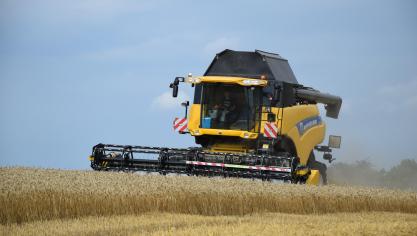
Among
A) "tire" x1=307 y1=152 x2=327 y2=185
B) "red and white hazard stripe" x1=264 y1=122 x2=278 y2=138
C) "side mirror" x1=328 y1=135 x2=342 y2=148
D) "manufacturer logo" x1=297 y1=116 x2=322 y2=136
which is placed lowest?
"tire" x1=307 y1=152 x2=327 y2=185

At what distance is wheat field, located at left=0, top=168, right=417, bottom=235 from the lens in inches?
500

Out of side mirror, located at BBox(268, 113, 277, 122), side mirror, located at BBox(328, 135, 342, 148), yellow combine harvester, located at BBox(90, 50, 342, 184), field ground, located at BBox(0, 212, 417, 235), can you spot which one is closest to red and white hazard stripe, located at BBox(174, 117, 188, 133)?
yellow combine harvester, located at BBox(90, 50, 342, 184)

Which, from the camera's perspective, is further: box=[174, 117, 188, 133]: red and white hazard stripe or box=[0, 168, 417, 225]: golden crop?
box=[174, 117, 188, 133]: red and white hazard stripe

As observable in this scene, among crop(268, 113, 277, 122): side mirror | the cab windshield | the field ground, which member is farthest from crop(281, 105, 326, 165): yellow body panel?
the field ground

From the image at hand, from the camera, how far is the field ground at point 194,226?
12.1m

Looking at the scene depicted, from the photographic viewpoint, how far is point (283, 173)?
19.2m

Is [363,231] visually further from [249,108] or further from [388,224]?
[249,108]

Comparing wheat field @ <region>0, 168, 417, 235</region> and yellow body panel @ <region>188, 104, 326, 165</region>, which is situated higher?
yellow body panel @ <region>188, 104, 326, 165</region>

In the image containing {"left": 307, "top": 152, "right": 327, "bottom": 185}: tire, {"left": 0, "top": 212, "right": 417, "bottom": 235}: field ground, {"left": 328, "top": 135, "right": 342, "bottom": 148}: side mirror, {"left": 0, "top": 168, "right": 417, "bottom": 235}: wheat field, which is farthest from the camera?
{"left": 328, "top": 135, "right": 342, "bottom": 148}: side mirror

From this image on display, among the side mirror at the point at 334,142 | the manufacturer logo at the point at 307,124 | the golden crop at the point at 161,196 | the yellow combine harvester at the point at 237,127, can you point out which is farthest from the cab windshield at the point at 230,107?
the side mirror at the point at 334,142

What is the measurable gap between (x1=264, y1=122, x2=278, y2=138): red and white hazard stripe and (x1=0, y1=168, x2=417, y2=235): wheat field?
2763 millimetres

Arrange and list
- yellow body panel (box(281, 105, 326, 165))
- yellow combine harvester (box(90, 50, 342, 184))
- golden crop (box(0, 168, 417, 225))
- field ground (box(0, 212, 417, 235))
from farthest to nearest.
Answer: yellow body panel (box(281, 105, 326, 165))
yellow combine harvester (box(90, 50, 342, 184))
golden crop (box(0, 168, 417, 225))
field ground (box(0, 212, 417, 235))

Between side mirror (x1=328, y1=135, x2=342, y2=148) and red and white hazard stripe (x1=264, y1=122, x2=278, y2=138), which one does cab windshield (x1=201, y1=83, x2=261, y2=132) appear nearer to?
red and white hazard stripe (x1=264, y1=122, x2=278, y2=138)

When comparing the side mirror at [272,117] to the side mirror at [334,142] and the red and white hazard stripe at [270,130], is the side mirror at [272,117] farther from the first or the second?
the side mirror at [334,142]
